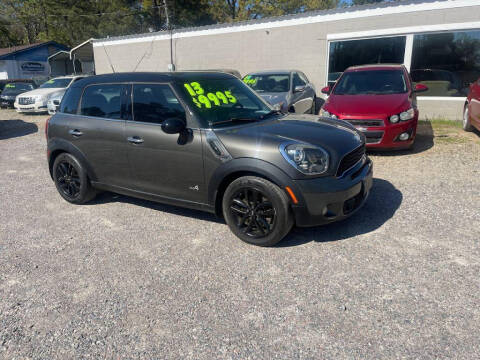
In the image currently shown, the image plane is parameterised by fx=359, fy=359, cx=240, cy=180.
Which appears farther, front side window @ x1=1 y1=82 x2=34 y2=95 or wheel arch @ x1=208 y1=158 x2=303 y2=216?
front side window @ x1=1 y1=82 x2=34 y2=95

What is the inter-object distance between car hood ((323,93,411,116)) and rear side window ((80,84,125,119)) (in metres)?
3.96

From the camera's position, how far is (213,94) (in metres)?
4.02

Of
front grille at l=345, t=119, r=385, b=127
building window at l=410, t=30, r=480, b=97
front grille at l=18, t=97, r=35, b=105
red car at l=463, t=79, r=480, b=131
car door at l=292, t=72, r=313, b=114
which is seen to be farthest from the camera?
front grille at l=18, t=97, r=35, b=105

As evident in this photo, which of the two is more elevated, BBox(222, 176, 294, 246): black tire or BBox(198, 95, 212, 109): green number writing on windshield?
BBox(198, 95, 212, 109): green number writing on windshield

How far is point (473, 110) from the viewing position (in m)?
7.68

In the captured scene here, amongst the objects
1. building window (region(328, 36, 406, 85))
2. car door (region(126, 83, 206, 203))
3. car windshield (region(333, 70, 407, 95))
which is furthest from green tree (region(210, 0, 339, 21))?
car door (region(126, 83, 206, 203))

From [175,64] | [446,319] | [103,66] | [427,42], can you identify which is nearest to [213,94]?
[446,319]

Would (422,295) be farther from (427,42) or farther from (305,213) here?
(427,42)

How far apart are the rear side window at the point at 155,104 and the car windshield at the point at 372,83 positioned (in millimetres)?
4797

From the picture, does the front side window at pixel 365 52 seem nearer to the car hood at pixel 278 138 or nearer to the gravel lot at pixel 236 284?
the gravel lot at pixel 236 284

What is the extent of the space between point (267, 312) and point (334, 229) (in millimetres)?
1520

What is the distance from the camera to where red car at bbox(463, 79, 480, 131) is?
Result: 7439mm

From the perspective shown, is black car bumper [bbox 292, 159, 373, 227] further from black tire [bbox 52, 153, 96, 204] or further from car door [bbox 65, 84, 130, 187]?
black tire [bbox 52, 153, 96, 204]

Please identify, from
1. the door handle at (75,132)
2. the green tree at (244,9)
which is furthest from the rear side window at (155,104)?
the green tree at (244,9)
